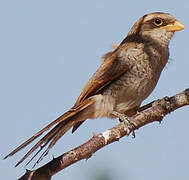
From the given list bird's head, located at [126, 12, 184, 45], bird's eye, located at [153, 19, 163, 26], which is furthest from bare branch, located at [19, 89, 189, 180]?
bird's eye, located at [153, 19, 163, 26]

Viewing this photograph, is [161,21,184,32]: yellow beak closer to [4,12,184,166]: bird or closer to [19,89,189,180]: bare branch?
[4,12,184,166]: bird

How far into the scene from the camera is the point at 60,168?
12.8 ft

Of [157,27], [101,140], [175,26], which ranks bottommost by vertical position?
[101,140]

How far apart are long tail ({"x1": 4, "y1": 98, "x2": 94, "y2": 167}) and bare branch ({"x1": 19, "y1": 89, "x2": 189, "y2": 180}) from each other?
25cm

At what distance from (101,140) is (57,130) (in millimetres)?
996

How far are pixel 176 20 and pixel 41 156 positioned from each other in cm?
257

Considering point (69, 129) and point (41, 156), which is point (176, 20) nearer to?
point (69, 129)

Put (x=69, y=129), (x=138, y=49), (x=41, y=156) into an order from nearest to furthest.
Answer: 1. (x=41, y=156)
2. (x=69, y=129)
3. (x=138, y=49)

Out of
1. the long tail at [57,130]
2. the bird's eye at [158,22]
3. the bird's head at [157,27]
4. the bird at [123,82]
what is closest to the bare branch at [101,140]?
the long tail at [57,130]

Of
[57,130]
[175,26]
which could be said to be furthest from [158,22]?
[57,130]

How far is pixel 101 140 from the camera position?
409 cm

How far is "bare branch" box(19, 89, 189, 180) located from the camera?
386 cm

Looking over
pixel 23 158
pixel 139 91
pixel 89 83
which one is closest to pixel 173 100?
pixel 139 91

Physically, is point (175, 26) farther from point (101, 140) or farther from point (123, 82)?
point (101, 140)
